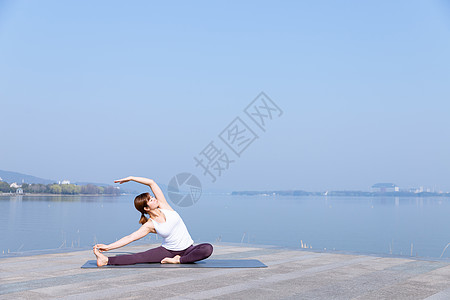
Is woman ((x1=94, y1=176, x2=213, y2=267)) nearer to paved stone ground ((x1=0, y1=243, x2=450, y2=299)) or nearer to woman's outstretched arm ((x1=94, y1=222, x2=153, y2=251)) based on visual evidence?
woman's outstretched arm ((x1=94, y1=222, x2=153, y2=251))

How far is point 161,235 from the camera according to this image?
636 centimetres

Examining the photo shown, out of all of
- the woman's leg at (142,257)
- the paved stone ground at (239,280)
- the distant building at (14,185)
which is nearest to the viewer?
the paved stone ground at (239,280)

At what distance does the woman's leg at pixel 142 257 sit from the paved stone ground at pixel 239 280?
0.32m

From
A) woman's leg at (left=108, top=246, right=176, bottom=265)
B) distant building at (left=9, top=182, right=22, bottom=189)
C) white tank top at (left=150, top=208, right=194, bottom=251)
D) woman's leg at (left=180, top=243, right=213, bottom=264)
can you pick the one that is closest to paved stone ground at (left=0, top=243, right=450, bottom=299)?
woman's leg at (left=108, top=246, right=176, bottom=265)

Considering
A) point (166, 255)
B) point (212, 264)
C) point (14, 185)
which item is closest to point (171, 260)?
point (166, 255)

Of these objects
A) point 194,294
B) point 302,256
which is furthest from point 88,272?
point 302,256

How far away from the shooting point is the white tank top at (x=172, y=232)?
6316 millimetres

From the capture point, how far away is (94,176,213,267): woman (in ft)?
20.5

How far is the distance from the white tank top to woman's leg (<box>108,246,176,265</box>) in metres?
0.09

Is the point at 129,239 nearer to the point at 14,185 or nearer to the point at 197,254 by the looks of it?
the point at 197,254

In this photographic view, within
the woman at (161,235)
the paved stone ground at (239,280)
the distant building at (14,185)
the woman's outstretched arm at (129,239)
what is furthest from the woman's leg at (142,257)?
the distant building at (14,185)

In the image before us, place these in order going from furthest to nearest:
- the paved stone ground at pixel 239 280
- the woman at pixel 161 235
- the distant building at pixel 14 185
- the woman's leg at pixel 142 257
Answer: the distant building at pixel 14 185, the woman at pixel 161 235, the woman's leg at pixel 142 257, the paved stone ground at pixel 239 280

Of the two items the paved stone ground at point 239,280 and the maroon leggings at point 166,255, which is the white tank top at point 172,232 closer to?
the maroon leggings at point 166,255

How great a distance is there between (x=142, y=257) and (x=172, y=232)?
1.66ft
